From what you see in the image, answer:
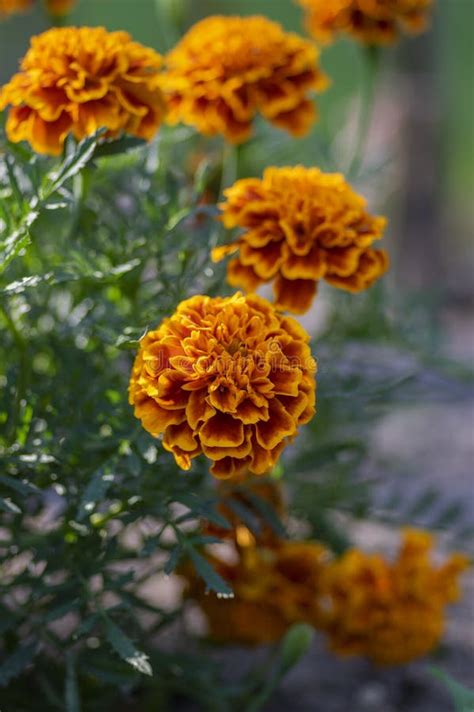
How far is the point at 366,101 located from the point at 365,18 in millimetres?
129

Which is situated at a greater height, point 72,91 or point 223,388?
point 72,91

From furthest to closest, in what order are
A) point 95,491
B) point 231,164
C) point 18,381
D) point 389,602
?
point 389,602 → point 231,164 → point 18,381 → point 95,491

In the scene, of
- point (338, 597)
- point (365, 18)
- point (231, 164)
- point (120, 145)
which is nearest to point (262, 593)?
point (338, 597)

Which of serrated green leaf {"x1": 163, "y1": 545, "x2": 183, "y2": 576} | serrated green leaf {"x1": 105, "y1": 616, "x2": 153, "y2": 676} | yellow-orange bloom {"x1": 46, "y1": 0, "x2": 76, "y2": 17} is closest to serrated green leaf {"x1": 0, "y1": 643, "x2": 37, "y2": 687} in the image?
serrated green leaf {"x1": 105, "y1": 616, "x2": 153, "y2": 676}

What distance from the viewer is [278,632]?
5.27ft

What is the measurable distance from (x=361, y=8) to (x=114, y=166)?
48cm

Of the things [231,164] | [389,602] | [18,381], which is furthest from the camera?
[389,602]

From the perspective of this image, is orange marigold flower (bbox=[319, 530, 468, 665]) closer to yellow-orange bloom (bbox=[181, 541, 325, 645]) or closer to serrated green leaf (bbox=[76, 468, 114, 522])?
yellow-orange bloom (bbox=[181, 541, 325, 645])

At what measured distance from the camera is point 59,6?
161cm

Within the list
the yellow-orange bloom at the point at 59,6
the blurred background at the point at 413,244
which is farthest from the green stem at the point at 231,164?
the yellow-orange bloom at the point at 59,6

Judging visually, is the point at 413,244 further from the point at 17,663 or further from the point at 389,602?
the point at 17,663

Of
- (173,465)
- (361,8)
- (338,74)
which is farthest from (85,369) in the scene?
(338,74)

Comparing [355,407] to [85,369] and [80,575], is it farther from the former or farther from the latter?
[80,575]

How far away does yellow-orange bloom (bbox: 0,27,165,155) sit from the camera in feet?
3.62
